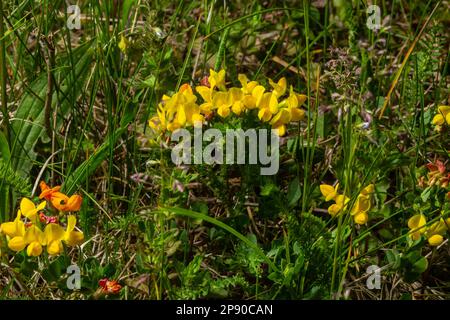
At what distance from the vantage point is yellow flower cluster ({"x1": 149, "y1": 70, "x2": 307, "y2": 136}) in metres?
1.99

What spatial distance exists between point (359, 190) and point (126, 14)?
42.6 inches

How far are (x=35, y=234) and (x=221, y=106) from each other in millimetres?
533

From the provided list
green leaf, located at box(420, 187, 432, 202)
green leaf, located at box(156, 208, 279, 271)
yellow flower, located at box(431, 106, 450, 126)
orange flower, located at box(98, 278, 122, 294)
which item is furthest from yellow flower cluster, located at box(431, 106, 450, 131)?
orange flower, located at box(98, 278, 122, 294)

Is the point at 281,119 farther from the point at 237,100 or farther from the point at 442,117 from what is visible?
the point at 442,117

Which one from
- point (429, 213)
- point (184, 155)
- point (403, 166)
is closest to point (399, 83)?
point (403, 166)

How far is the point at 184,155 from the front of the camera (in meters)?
1.94

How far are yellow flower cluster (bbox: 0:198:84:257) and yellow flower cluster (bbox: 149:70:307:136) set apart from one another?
33 centimetres

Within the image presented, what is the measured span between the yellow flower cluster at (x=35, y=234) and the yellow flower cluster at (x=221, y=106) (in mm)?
326

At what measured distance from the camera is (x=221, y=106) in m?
2.04

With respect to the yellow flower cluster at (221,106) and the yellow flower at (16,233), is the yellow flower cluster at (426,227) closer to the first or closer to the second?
the yellow flower cluster at (221,106)

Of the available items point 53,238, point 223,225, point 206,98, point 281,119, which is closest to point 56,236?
point 53,238

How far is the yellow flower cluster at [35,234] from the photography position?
5.98 ft

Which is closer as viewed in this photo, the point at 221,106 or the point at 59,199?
the point at 59,199

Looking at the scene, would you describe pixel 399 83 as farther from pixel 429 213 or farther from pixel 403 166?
pixel 429 213
